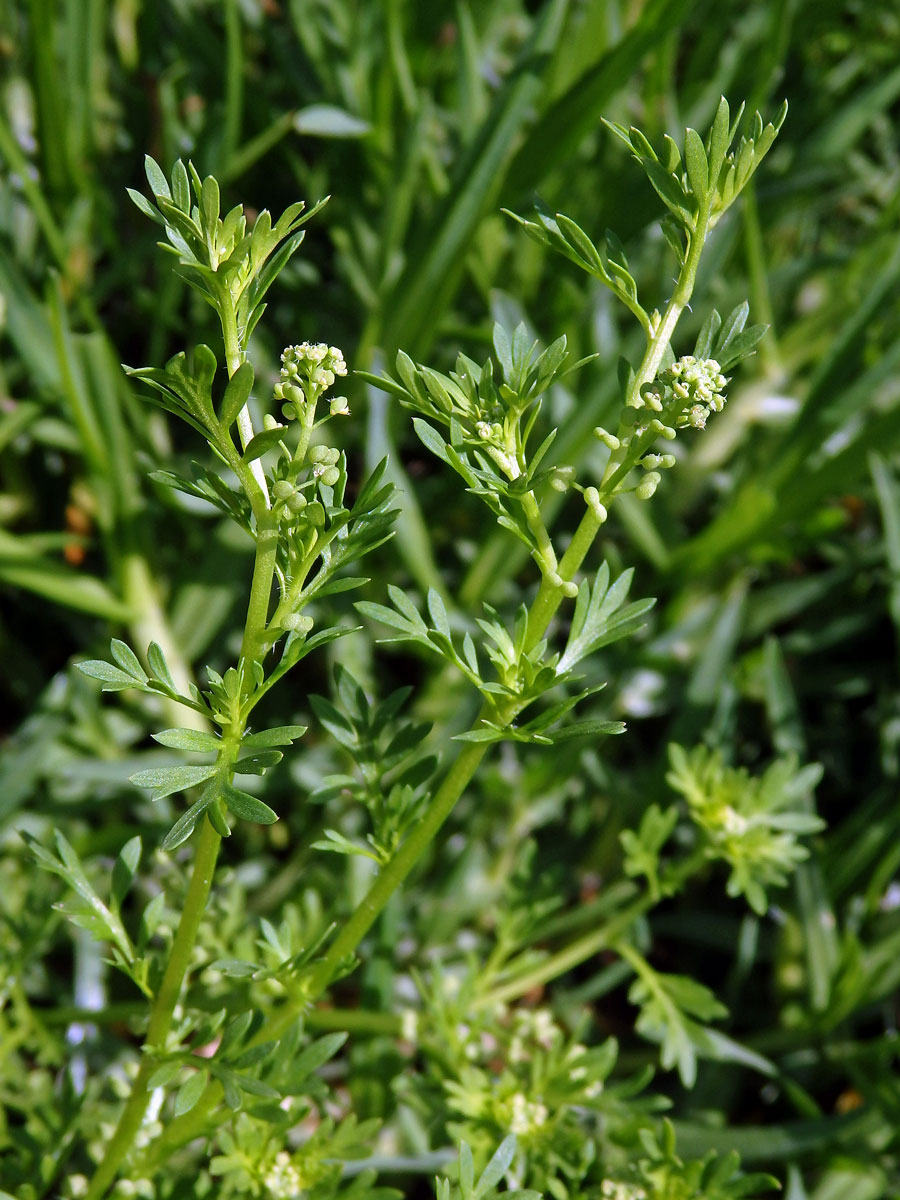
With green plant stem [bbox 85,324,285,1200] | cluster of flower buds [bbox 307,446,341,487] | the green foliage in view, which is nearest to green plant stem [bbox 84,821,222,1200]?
green plant stem [bbox 85,324,285,1200]

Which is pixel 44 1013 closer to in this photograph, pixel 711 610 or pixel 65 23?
pixel 711 610

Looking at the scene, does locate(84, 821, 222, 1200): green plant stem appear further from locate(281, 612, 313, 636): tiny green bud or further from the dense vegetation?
locate(281, 612, 313, 636): tiny green bud

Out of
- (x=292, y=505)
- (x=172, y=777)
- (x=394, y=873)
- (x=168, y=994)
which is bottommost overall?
(x=168, y=994)

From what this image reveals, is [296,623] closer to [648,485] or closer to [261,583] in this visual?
[261,583]

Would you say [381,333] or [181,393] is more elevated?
[181,393]

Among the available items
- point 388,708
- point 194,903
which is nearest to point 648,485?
point 388,708

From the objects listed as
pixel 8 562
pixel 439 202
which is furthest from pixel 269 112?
pixel 8 562
